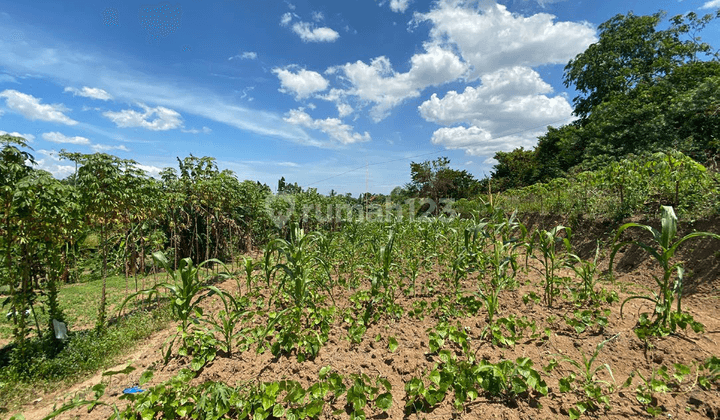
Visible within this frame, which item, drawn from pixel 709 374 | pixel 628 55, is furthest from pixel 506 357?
Answer: pixel 628 55

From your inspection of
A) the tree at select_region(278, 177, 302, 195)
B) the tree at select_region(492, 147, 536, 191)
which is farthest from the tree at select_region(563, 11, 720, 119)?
the tree at select_region(278, 177, 302, 195)

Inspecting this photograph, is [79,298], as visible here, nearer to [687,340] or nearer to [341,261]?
[341,261]

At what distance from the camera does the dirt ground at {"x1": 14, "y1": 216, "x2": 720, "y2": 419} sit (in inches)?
67.2

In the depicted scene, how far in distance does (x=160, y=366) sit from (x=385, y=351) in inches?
75.5

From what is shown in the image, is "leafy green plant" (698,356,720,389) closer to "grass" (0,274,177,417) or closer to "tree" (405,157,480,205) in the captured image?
"grass" (0,274,177,417)

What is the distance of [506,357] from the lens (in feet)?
7.32

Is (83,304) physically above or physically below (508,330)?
below

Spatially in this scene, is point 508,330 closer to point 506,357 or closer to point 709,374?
point 506,357

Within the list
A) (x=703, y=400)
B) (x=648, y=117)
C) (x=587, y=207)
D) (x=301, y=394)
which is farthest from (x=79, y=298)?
(x=648, y=117)

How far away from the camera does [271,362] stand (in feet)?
7.64

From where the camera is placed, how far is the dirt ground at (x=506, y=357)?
1707 millimetres

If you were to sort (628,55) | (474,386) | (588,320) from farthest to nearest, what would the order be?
(628,55)
(588,320)
(474,386)

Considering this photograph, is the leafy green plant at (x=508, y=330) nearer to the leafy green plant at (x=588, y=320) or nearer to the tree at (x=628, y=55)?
the leafy green plant at (x=588, y=320)

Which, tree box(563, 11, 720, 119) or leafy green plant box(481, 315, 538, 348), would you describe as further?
tree box(563, 11, 720, 119)
